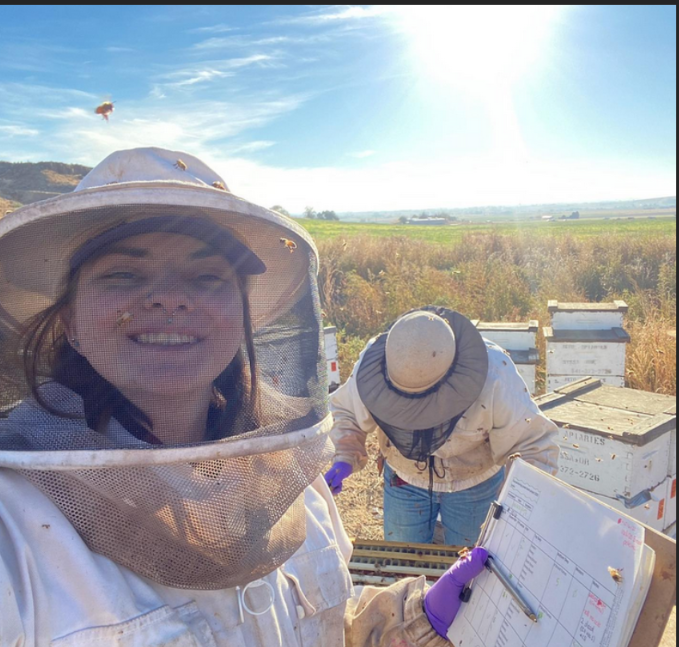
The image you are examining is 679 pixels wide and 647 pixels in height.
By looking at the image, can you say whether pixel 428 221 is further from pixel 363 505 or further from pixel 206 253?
pixel 206 253

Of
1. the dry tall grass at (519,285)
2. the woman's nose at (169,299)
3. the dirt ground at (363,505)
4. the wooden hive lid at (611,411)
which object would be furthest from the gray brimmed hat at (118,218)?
the dry tall grass at (519,285)

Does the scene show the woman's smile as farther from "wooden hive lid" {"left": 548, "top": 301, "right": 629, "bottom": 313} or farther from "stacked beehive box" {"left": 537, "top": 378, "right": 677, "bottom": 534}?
"wooden hive lid" {"left": 548, "top": 301, "right": 629, "bottom": 313}

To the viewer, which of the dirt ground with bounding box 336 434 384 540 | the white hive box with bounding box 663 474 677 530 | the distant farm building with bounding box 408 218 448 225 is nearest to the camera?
the white hive box with bounding box 663 474 677 530

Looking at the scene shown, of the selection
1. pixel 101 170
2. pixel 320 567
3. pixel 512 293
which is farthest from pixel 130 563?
pixel 512 293

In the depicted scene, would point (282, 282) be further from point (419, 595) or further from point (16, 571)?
point (419, 595)

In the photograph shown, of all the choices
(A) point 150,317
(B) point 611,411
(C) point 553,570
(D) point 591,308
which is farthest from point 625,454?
(A) point 150,317

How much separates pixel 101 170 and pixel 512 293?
1033cm

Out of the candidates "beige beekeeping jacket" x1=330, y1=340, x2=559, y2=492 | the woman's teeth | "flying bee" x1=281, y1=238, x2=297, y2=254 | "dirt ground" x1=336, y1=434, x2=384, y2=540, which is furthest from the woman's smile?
"dirt ground" x1=336, y1=434, x2=384, y2=540

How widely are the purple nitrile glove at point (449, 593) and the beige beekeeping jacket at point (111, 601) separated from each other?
349 mm

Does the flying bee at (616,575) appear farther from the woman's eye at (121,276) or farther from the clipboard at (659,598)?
the woman's eye at (121,276)

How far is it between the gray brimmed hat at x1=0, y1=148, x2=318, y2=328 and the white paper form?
3.29 feet

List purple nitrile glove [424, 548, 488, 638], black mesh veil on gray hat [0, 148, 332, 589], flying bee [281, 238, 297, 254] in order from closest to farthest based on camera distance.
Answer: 1. black mesh veil on gray hat [0, 148, 332, 589]
2. flying bee [281, 238, 297, 254]
3. purple nitrile glove [424, 548, 488, 638]

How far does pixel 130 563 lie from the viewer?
0.95 meters

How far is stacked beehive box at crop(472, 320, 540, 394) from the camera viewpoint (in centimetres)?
506
